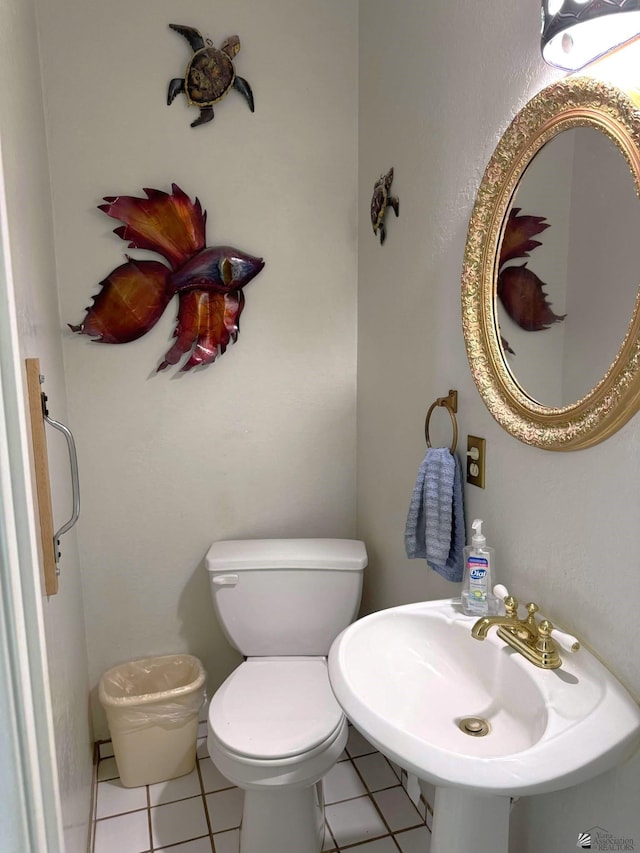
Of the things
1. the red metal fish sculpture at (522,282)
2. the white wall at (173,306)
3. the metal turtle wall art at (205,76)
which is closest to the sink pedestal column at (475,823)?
the red metal fish sculpture at (522,282)

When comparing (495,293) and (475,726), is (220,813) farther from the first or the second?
(495,293)

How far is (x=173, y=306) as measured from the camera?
6.28 ft

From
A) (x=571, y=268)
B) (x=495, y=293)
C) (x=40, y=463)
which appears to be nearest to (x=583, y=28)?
(x=571, y=268)

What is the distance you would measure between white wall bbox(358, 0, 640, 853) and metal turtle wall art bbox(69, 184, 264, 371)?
1.59 feet

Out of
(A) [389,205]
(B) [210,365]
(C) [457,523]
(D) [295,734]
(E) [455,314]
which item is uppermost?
(A) [389,205]

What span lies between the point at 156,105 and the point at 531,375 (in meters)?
1.54

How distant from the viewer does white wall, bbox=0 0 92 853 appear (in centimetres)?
108

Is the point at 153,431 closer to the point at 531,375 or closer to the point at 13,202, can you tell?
the point at 13,202

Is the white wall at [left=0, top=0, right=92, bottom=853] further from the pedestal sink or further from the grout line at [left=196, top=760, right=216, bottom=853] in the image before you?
the pedestal sink

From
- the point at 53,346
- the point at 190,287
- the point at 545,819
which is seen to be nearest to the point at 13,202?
the point at 53,346

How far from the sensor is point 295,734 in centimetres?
146

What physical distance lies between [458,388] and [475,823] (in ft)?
2.98

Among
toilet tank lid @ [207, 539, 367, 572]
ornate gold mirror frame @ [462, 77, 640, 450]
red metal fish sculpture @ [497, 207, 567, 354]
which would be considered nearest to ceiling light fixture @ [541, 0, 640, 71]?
ornate gold mirror frame @ [462, 77, 640, 450]

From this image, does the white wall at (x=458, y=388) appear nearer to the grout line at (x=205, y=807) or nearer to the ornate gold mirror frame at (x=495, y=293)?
the ornate gold mirror frame at (x=495, y=293)
